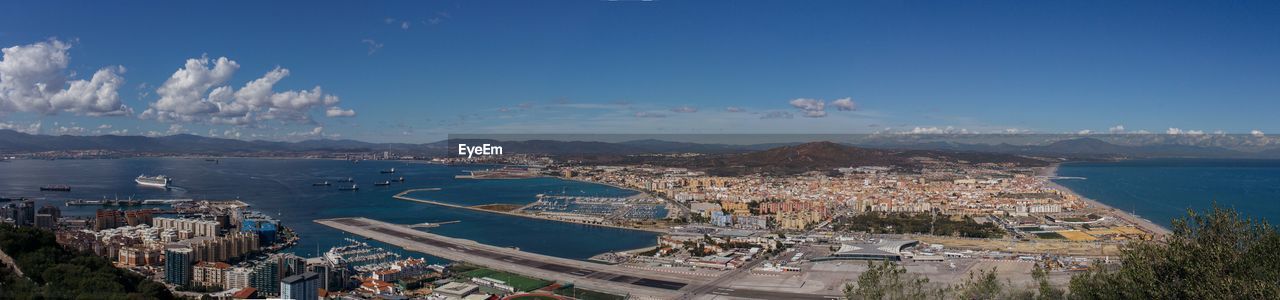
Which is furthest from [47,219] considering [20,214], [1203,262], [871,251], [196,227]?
[1203,262]

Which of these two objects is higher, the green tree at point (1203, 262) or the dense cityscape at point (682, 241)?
the green tree at point (1203, 262)

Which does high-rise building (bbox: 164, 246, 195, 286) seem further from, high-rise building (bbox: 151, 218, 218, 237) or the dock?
high-rise building (bbox: 151, 218, 218, 237)

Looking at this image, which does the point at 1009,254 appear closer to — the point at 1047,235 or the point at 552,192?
the point at 1047,235

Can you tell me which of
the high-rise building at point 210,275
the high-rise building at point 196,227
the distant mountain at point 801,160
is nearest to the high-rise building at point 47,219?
the high-rise building at point 196,227

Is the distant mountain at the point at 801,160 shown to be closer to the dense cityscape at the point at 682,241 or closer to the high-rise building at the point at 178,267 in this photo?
the dense cityscape at the point at 682,241

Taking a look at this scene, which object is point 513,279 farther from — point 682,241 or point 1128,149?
point 1128,149

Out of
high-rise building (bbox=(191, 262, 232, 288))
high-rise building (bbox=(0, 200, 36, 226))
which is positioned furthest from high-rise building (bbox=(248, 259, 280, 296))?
high-rise building (bbox=(0, 200, 36, 226))

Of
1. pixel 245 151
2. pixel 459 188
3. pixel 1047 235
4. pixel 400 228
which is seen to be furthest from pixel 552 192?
pixel 245 151
